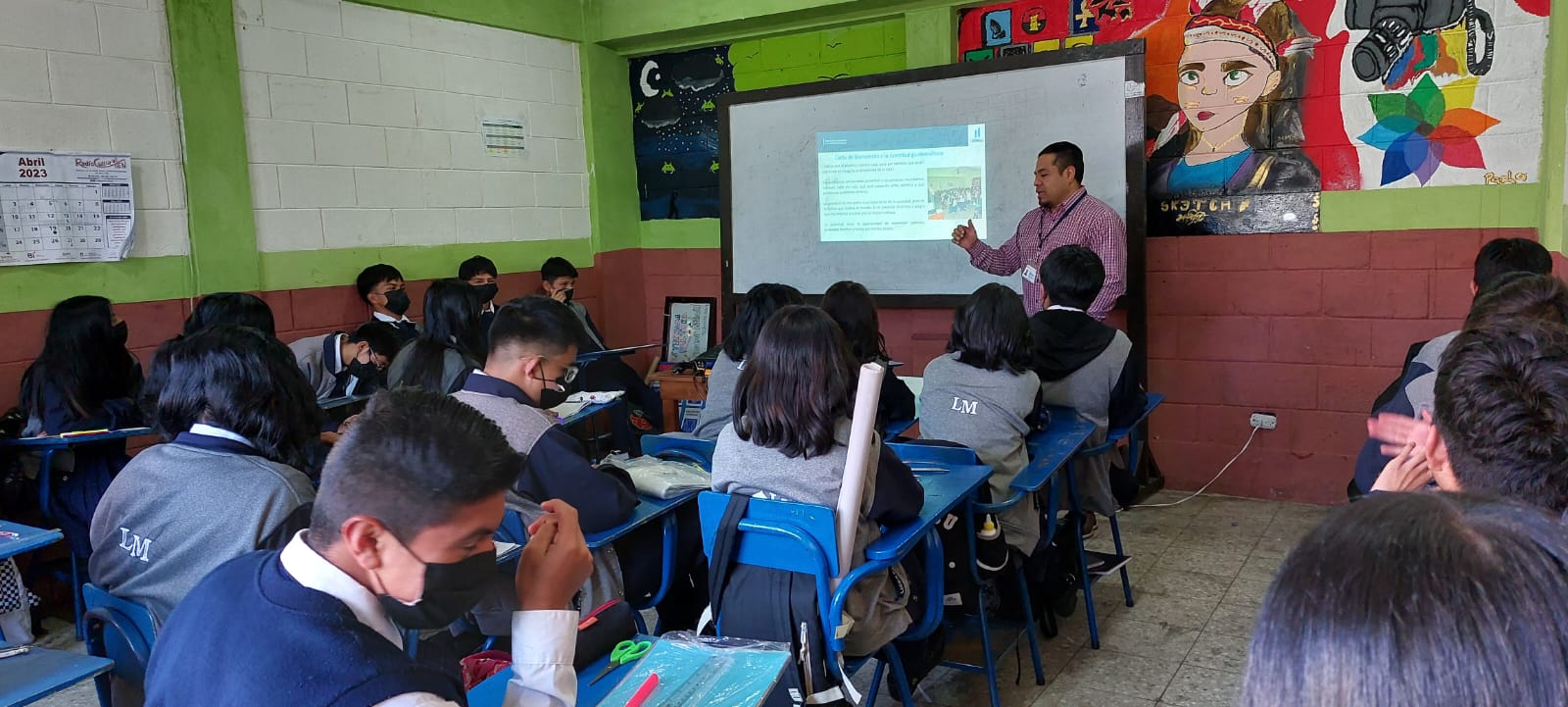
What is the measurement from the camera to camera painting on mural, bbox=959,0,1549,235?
12.1 ft

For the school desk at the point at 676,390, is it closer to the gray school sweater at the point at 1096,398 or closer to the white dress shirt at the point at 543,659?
the gray school sweater at the point at 1096,398

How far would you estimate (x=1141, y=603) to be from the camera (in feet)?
10.8

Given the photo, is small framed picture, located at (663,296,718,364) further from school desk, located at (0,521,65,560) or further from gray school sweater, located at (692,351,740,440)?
school desk, located at (0,521,65,560)

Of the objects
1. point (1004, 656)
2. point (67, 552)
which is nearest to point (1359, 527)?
point (1004, 656)


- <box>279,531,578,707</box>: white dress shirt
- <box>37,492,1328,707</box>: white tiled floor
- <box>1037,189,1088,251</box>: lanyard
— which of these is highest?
<box>1037,189,1088,251</box>: lanyard

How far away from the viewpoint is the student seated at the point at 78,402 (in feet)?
10.9

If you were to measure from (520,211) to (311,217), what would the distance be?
1210 millimetres

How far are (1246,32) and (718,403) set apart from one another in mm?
2741

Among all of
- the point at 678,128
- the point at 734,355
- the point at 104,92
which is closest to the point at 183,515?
the point at 734,355

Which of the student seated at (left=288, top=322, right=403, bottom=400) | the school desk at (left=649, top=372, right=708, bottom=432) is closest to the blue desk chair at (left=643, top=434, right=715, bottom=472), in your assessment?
the student seated at (left=288, top=322, right=403, bottom=400)

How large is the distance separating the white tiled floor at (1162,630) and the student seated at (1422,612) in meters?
1.76

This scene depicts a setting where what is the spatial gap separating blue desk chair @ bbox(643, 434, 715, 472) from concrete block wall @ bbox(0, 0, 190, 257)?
2531mm

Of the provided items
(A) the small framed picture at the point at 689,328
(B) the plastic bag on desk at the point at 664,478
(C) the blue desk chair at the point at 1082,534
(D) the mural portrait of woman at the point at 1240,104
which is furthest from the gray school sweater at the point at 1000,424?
(A) the small framed picture at the point at 689,328

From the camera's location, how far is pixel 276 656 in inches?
34.9
